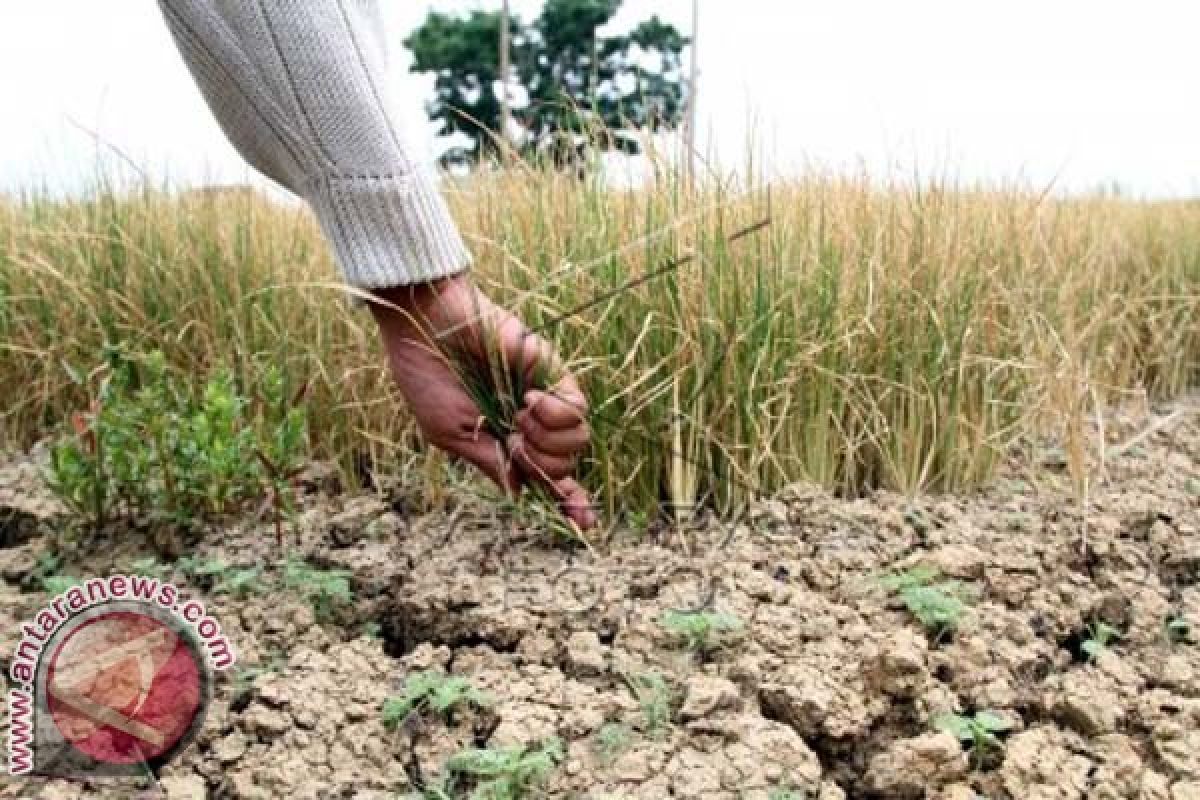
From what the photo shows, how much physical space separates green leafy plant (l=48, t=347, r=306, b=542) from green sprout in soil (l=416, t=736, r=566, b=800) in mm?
787

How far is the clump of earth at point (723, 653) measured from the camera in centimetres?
152

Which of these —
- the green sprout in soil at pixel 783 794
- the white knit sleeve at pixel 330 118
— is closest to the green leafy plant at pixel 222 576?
the white knit sleeve at pixel 330 118

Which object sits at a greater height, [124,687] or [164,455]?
[164,455]

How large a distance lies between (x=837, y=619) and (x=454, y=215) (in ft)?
4.47

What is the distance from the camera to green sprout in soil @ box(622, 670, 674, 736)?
1535 millimetres

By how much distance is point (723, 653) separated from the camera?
5.45 ft

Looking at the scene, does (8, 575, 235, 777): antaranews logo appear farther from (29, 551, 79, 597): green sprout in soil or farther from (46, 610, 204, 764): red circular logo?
(29, 551, 79, 597): green sprout in soil

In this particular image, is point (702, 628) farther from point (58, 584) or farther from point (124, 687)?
point (58, 584)

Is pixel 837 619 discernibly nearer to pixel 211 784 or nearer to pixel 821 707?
pixel 821 707

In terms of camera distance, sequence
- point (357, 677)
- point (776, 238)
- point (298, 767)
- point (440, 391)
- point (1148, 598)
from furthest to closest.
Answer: point (776, 238) < point (1148, 598) < point (440, 391) < point (357, 677) < point (298, 767)

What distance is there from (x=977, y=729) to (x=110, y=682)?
1141mm

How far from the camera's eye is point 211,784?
154 cm

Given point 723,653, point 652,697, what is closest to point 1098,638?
point 723,653

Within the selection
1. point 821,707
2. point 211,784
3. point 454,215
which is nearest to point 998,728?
point 821,707
